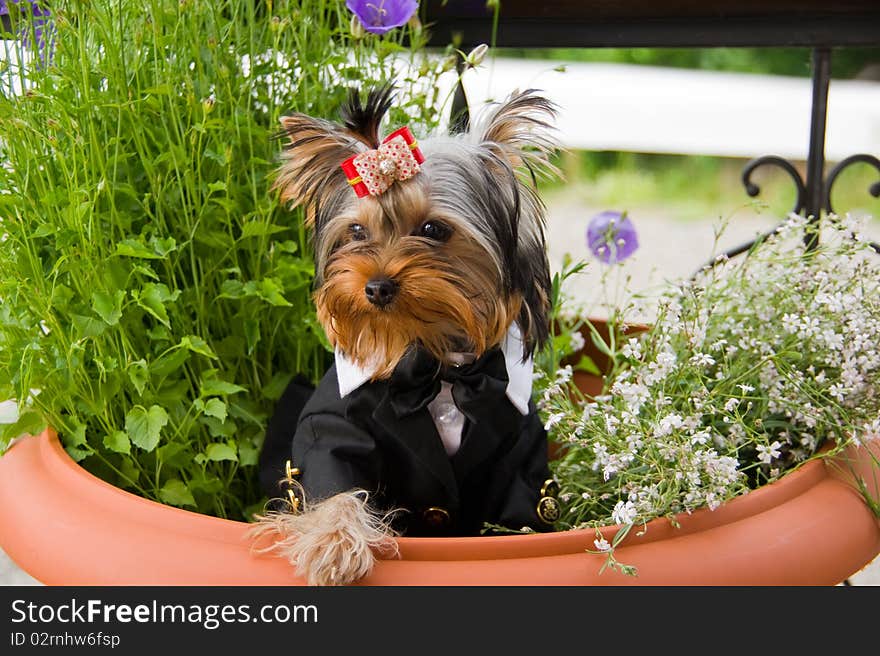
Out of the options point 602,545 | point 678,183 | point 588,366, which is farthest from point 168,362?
point 678,183

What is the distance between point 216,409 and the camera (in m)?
1.91

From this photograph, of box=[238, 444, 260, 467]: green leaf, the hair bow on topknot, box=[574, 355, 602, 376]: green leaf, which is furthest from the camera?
box=[574, 355, 602, 376]: green leaf

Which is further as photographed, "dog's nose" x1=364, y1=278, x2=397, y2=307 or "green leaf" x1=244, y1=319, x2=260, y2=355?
"green leaf" x1=244, y1=319, x2=260, y2=355

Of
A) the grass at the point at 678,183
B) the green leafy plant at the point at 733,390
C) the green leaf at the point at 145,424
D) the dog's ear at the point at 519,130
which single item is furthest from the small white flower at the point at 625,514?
the grass at the point at 678,183

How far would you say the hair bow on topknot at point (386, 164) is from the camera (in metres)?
1.67

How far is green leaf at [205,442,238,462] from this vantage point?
Answer: 198 cm

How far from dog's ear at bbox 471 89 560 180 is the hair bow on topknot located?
167 millimetres

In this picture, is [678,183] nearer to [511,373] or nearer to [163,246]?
[511,373]

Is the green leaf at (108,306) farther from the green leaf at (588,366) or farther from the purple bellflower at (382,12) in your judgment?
the green leaf at (588,366)

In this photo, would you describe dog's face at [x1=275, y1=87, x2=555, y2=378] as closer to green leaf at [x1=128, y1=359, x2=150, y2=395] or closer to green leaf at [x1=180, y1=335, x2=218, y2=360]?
green leaf at [x1=180, y1=335, x2=218, y2=360]

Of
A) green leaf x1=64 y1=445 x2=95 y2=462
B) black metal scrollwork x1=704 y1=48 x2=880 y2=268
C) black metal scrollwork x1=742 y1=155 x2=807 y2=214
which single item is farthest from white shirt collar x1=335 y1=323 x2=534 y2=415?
black metal scrollwork x1=742 y1=155 x2=807 y2=214

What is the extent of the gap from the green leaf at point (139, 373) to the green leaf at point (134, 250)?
196 millimetres

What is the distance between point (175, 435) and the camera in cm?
199

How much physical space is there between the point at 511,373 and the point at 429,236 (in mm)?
311
